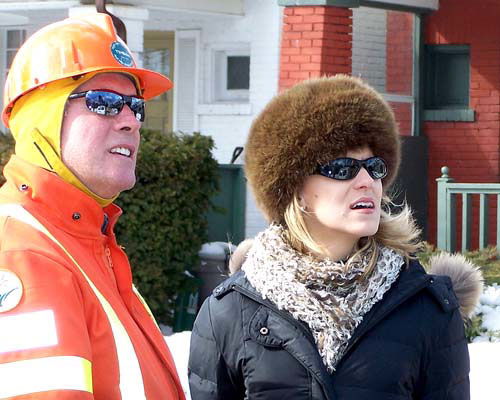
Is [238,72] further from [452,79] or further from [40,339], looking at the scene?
[40,339]

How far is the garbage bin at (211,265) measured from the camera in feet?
33.1

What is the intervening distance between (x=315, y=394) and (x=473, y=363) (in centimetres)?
394

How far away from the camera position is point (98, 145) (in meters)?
2.76

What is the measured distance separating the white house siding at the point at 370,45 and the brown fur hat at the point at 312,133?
325 inches

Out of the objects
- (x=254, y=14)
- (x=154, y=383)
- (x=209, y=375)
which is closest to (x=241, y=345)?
(x=209, y=375)

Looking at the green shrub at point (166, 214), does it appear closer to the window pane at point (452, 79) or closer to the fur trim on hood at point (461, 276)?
the window pane at point (452, 79)

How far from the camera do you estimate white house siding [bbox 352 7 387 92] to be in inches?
462

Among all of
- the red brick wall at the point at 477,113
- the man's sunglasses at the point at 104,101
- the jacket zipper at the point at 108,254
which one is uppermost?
the red brick wall at the point at 477,113

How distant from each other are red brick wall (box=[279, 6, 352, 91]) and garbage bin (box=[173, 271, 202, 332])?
2418 mm

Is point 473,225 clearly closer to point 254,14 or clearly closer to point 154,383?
point 254,14

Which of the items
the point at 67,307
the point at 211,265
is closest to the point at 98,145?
the point at 67,307

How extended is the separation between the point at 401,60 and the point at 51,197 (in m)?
10.0

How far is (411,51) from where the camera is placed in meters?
12.3

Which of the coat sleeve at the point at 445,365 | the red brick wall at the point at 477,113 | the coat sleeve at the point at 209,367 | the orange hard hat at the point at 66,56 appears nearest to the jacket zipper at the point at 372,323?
the coat sleeve at the point at 445,365
